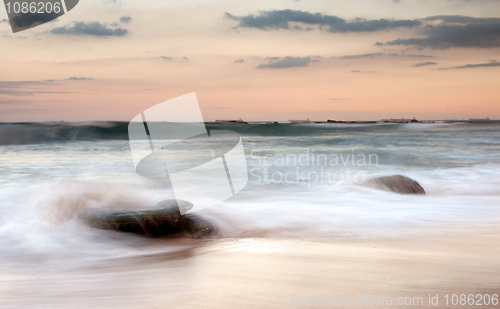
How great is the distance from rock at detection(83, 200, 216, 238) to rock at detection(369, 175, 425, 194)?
3.78 m

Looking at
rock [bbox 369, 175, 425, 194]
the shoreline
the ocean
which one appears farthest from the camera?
rock [bbox 369, 175, 425, 194]

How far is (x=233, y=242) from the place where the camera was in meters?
3.94

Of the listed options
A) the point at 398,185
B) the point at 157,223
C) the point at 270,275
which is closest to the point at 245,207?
the point at 157,223

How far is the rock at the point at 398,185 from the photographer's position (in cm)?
717

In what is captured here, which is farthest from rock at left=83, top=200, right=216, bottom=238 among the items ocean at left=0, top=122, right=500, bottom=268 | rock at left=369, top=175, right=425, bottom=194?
rock at left=369, top=175, right=425, bottom=194

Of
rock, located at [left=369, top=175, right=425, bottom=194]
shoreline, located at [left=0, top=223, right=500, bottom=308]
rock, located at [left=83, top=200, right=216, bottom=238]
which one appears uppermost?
shoreline, located at [left=0, top=223, right=500, bottom=308]

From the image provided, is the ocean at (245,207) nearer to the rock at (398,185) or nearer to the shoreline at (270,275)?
the rock at (398,185)

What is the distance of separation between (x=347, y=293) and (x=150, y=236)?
7.29 ft

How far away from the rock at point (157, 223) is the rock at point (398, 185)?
12.4 ft

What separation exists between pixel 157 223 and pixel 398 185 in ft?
14.4

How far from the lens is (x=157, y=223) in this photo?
164 inches

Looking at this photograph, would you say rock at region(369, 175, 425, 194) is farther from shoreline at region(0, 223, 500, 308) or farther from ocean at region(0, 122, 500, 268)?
shoreline at region(0, 223, 500, 308)

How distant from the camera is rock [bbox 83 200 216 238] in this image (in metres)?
4.13

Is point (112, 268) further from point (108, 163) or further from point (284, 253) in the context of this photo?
point (108, 163)
